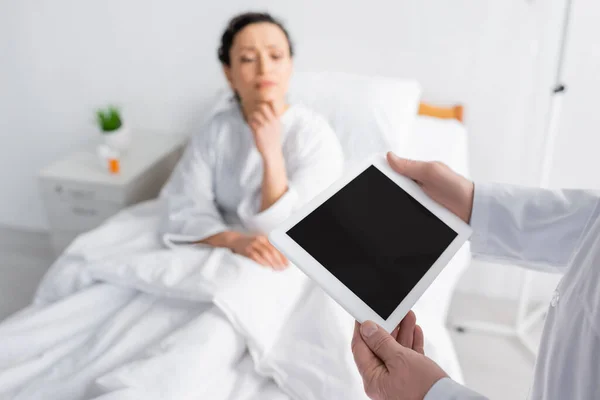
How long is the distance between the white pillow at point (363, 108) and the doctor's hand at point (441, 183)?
2.20 feet

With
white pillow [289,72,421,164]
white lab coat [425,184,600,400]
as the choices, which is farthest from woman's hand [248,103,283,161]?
white lab coat [425,184,600,400]

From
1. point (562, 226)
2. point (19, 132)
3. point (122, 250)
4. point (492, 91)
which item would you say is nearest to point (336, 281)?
point (562, 226)

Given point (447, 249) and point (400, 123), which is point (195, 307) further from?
point (400, 123)

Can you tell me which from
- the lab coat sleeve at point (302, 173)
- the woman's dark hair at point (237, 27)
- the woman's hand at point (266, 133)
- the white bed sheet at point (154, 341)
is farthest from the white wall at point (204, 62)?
the white bed sheet at point (154, 341)

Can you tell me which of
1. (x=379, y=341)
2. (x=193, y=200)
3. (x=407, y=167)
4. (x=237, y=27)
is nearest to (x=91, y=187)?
(x=193, y=200)

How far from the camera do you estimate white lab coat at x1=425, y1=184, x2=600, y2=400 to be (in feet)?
1.89

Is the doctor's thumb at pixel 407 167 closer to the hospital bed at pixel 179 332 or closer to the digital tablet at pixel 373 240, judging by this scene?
the digital tablet at pixel 373 240

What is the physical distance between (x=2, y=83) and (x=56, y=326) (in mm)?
1660

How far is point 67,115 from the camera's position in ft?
7.50

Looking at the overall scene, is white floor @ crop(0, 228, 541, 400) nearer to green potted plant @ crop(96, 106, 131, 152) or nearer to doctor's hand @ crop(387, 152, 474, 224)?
green potted plant @ crop(96, 106, 131, 152)

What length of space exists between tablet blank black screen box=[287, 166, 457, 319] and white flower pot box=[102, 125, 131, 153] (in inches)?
55.7

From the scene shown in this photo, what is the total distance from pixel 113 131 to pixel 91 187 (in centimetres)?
27

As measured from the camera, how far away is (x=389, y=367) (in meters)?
0.68

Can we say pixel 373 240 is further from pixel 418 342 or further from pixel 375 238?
pixel 418 342
